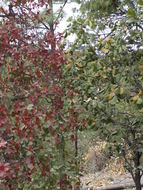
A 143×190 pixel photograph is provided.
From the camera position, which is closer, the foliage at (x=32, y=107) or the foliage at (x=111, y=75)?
the foliage at (x=32, y=107)

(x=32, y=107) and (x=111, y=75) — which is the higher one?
(x=111, y=75)

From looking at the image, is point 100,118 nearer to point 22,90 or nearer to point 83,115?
point 83,115

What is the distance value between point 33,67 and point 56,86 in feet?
0.79

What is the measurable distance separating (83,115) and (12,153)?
4.19ft

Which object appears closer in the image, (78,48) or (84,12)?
(78,48)

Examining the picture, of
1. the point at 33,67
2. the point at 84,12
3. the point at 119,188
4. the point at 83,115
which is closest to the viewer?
the point at 33,67

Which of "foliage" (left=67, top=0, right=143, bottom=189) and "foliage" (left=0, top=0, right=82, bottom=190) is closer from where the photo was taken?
"foliage" (left=0, top=0, right=82, bottom=190)

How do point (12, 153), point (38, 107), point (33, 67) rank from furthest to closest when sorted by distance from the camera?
point (33, 67), point (38, 107), point (12, 153)

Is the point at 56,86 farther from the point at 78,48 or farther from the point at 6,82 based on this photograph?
the point at 78,48

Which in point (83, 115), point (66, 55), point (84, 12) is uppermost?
point (84, 12)

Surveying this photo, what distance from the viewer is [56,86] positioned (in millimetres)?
2936

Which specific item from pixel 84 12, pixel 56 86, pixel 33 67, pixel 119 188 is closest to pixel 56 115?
pixel 56 86

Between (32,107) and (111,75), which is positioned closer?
(32,107)

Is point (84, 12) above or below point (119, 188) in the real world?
above
